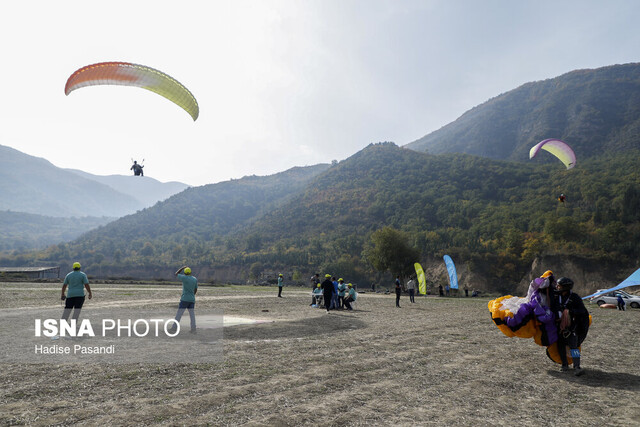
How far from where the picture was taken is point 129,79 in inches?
692

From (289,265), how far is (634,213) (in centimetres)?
7712

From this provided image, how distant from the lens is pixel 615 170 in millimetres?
99938

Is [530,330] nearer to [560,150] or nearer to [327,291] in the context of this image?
[327,291]

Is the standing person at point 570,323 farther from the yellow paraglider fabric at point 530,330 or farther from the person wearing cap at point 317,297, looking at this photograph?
the person wearing cap at point 317,297

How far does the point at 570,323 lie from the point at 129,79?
1964 cm

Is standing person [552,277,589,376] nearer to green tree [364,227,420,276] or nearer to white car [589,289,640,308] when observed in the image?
white car [589,289,640,308]

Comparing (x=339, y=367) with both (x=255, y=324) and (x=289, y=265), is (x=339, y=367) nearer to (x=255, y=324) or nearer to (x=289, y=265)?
(x=255, y=324)

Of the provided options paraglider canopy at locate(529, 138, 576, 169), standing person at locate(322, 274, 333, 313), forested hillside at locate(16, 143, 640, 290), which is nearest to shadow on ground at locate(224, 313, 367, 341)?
standing person at locate(322, 274, 333, 313)

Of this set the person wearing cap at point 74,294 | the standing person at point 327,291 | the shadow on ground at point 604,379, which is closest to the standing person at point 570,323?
the shadow on ground at point 604,379

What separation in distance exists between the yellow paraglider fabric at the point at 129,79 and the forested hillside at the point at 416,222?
59.7 m

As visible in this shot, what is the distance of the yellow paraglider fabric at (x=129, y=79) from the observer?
16.7m

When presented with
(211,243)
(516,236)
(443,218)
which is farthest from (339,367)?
(211,243)

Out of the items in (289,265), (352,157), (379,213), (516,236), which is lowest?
(289,265)

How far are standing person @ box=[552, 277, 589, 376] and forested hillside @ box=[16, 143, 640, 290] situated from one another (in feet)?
206
